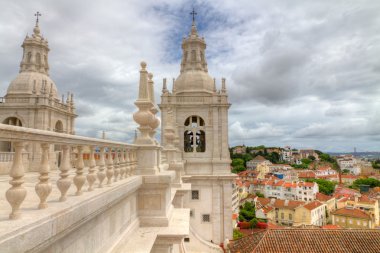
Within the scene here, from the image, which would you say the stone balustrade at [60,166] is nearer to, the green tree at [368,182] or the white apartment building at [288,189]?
the white apartment building at [288,189]

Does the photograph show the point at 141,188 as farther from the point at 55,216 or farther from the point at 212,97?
the point at 212,97

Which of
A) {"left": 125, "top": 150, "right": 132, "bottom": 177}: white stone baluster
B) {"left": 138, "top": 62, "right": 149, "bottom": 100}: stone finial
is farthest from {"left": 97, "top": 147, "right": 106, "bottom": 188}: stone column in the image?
{"left": 138, "top": 62, "right": 149, "bottom": 100}: stone finial

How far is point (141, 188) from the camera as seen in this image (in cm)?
618

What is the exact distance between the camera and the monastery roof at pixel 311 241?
16875 millimetres

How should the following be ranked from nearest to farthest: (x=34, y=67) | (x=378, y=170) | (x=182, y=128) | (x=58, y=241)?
(x=58, y=241) → (x=182, y=128) → (x=34, y=67) → (x=378, y=170)

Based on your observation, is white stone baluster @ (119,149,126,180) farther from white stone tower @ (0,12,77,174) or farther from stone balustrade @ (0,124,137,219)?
white stone tower @ (0,12,77,174)

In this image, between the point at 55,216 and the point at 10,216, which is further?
the point at 55,216

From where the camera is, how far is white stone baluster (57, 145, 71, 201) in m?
2.97

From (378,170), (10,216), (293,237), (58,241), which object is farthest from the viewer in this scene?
(378,170)

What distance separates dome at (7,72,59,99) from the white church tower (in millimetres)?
10634

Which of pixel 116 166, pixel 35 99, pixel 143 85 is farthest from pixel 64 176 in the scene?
pixel 35 99

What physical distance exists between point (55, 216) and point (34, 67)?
90.8 ft

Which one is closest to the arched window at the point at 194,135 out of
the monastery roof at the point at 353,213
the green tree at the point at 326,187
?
the monastery roof at the point at 353,213

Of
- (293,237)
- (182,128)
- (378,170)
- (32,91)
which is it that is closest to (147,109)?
Answer: (293,237)
